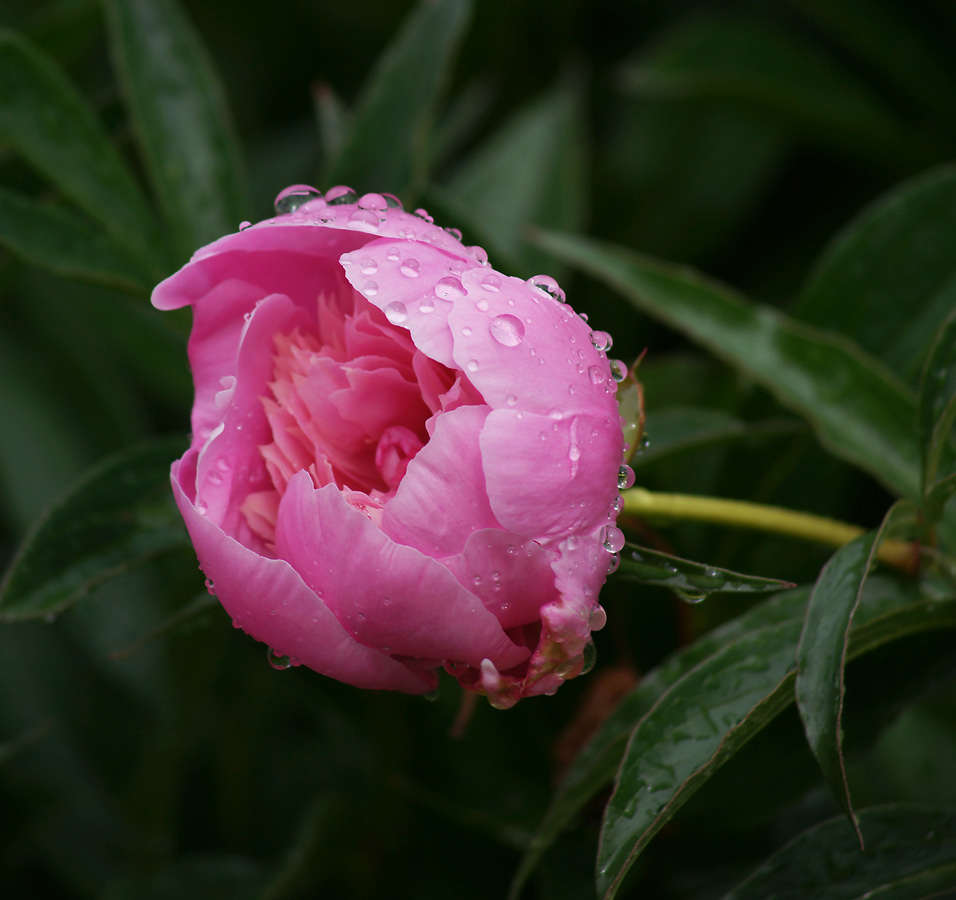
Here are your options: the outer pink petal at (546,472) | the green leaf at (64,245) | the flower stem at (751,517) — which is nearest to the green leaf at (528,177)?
the green leaf at (64,245)

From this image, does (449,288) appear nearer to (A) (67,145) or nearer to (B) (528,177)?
(A) (67,145)

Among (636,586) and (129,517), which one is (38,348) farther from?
(636,586)

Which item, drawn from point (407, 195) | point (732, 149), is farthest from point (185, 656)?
point (732, 149)

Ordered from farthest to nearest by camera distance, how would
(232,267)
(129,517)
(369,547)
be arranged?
(129,517), (232,267), (369,547)

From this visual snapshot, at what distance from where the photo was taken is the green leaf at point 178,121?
32.2 inches

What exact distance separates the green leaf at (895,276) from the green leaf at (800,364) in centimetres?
15

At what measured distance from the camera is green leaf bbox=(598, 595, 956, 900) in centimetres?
49

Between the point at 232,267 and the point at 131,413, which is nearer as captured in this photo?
the point at 232,267

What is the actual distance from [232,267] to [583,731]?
47 centimetres

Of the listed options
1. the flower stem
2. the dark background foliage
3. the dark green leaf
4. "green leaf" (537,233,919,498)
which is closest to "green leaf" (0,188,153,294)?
the dark background foliage

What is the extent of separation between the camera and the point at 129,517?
0.72 m

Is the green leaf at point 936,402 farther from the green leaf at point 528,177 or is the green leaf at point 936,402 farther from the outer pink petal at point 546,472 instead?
the green leaf at point 528,177

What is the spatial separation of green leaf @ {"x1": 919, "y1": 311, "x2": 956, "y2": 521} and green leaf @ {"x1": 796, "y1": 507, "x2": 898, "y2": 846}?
6 cm

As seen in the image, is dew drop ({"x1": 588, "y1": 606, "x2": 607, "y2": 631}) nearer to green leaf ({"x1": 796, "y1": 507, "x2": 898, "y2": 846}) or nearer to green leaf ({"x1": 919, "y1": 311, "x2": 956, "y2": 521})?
green leaf ({"x1": 796, "y1": 507, "x2": 898, "y2": 846})
